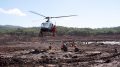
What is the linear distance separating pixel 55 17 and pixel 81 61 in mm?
11346

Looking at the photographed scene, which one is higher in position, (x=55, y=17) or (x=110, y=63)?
(x=55, y=17)

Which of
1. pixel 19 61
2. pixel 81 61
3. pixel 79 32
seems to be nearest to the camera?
pixel 19 61

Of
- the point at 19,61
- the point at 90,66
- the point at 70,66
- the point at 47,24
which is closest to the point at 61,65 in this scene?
the point at 70,66

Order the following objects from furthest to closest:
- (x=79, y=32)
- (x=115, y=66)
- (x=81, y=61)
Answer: (x=79, y=32)
(x=81, y=61)
(x=115, y=66)

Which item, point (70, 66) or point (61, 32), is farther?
point (61, 32)

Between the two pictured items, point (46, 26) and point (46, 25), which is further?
point (46, 25)

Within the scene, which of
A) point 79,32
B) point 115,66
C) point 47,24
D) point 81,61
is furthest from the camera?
point 79,32

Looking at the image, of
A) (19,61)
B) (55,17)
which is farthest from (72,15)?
(19,61)

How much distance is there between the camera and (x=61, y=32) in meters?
120

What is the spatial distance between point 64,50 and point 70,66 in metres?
14.3

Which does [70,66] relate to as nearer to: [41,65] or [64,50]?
[41,65]

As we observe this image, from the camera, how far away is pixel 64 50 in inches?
1522

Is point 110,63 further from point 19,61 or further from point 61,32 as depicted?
point 61,32

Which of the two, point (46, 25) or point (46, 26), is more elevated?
point (46, 25)
